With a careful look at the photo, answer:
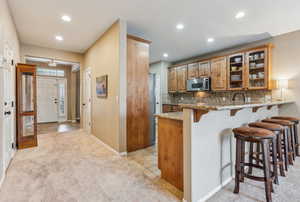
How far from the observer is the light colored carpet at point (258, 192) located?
5.49 feet

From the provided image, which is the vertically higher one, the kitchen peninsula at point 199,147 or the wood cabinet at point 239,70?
the wood cabinet at point 239,70

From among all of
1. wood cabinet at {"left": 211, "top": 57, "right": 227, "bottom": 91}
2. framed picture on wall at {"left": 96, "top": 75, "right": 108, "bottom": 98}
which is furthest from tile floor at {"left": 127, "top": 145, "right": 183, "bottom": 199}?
wood cabinet at {"left": 211, "top": 57, "right": 227, "bottom": 91}

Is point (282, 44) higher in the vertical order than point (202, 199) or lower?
higher

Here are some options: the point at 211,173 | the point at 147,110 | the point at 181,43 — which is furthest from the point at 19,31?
the point at 211,173

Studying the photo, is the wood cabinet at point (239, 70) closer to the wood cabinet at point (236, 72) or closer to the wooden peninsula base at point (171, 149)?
the wood cabinet at point (236, 72)

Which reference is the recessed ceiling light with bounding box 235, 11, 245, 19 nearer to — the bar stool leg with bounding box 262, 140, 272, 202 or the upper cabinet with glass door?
the upper cabinet with glass door

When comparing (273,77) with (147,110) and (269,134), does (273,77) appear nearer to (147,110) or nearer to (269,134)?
(269,134)

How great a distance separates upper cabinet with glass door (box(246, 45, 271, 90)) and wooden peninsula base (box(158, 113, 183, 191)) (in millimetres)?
3300

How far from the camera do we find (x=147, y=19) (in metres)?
2.91

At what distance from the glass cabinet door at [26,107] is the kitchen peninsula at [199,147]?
11.0 ft

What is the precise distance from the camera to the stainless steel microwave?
4906mm

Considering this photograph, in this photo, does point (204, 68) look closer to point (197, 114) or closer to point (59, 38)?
point (197, 114)

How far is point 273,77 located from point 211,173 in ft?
11.5

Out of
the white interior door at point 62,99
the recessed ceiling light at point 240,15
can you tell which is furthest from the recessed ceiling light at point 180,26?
the white interior door at point 62,99
